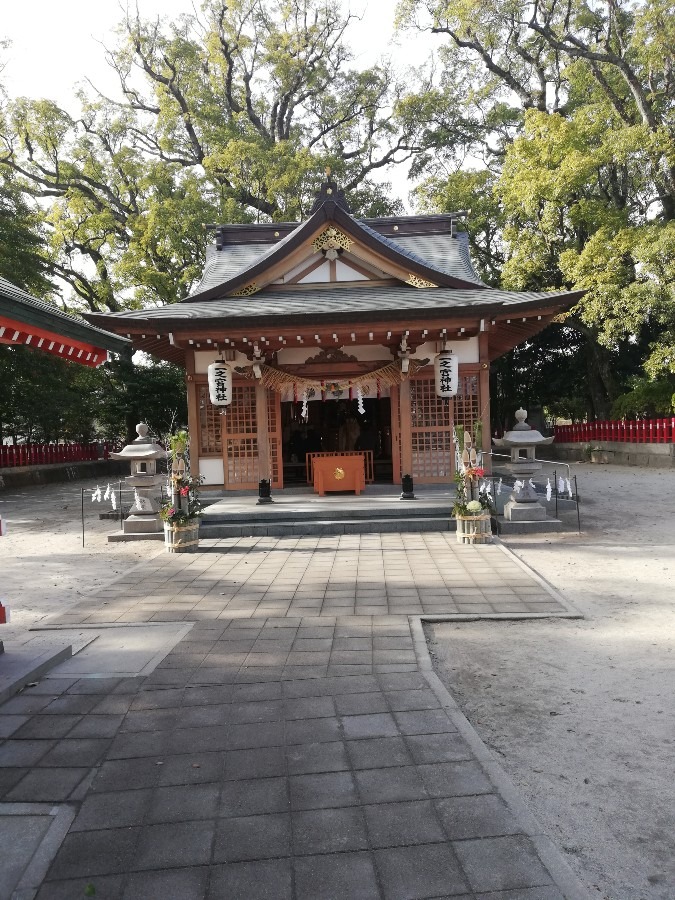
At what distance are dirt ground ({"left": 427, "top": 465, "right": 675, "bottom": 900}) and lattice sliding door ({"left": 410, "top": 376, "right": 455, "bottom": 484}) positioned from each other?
6257 mm

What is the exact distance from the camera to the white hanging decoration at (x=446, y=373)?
40.5ft

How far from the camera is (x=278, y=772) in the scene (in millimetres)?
3113

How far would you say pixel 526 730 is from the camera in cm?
362

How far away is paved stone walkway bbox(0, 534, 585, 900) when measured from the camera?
2.36 m

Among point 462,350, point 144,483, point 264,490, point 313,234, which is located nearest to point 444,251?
point 462,350

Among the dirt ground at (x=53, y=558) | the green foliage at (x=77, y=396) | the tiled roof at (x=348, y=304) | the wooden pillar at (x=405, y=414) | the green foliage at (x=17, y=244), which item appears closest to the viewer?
the dirt ground at (x=53, y=558)

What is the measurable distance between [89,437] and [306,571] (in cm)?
2379

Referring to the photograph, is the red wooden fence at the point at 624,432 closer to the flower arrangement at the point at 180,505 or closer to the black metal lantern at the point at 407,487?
the black metal lantern at the point at 407,487

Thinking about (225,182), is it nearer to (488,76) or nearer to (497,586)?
(488,76)

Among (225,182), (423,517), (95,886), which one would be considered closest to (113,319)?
(423,517)

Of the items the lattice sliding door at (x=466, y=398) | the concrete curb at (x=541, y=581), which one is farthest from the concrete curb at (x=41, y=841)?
the lattice sliding door at (x=466, y=398)

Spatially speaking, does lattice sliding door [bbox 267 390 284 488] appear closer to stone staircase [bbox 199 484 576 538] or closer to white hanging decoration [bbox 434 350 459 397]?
stone staircase [bbox 199 484 576 538]

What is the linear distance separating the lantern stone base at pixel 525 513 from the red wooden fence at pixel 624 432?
37.0 feet

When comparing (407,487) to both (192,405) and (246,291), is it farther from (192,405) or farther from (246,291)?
(246,291)
